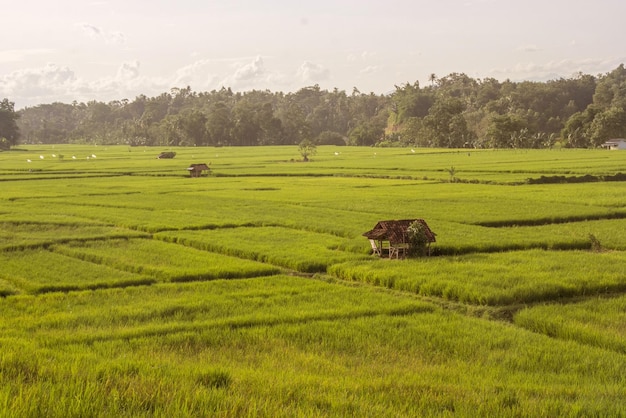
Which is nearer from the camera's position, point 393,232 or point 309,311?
point 309,311

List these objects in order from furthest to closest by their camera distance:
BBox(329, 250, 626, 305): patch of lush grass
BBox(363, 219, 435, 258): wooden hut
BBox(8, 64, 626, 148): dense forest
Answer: BBox(8, 64, 626, 148): dense forest, BBox(363, 219, 435, 258): wooden hut, BBox(329, 250, 626, 305): patch of lush grass

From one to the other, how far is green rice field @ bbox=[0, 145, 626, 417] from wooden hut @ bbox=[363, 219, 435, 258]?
0.47m

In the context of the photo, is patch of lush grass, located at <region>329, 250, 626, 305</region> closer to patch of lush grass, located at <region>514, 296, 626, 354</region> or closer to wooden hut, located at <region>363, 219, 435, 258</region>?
wooden hut, located at <region>363, 219, 435, 258</region>

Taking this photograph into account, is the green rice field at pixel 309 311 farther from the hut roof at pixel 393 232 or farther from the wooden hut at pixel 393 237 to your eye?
the hut roof at pixel 393 232

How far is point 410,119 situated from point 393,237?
81157 millimetres

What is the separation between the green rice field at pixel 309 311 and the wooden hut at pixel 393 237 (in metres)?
0.47

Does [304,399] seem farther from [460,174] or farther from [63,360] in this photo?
[460,174]

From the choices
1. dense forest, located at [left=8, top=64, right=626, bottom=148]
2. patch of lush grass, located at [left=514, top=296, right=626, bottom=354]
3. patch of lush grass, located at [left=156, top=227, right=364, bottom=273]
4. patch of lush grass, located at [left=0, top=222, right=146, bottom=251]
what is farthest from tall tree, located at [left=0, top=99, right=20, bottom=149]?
patch of lush grass, located at [left=514, top=296, right=626, bottom=354]

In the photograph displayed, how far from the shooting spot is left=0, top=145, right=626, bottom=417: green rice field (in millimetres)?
7141

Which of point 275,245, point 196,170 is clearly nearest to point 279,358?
point 275,245

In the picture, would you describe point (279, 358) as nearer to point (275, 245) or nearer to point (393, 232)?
point (393, 232)

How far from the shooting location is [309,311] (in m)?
12.2

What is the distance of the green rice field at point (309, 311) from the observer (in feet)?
23.4

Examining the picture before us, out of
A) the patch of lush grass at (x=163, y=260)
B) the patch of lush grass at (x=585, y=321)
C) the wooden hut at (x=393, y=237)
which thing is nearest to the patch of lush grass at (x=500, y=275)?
the wooden hut at (x=393, y=237)
